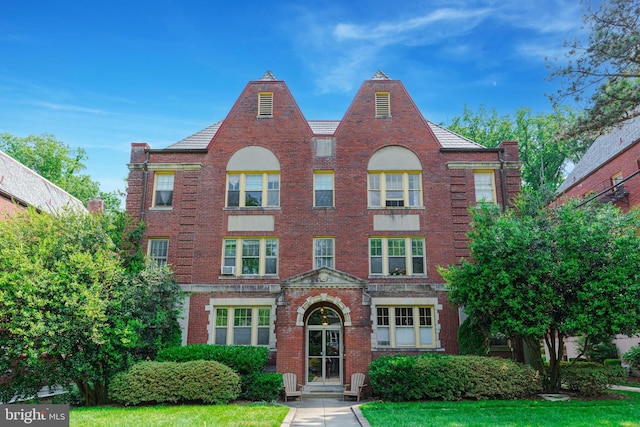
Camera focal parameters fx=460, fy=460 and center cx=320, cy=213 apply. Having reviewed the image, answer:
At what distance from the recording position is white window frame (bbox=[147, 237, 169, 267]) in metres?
20.0

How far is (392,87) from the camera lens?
2166 cm

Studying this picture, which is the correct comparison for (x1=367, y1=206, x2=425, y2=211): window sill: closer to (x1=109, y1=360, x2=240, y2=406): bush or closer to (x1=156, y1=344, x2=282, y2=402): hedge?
(x1=156, y1=344, x2=282, y2=402): hedge

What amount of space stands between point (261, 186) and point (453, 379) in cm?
1126

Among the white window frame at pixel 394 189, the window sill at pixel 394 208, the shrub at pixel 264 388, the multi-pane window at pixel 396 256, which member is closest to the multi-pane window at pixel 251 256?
the multi-pane window at pixel 396 256

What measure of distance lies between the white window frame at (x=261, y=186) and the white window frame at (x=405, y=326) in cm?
650

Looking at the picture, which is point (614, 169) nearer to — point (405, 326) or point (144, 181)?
point (405, 326)

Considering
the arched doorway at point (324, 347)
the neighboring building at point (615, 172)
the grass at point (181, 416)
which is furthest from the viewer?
the neighboring building at point (615, 172)

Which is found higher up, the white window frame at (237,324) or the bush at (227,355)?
the white window frame at (237,324)

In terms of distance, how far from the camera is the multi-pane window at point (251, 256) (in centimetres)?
1966

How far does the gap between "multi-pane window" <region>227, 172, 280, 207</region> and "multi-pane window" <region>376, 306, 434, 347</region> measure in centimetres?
674

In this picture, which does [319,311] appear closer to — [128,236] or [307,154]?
[307,154]

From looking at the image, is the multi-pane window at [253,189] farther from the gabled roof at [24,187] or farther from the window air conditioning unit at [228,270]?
the gabled roof at [24,187]

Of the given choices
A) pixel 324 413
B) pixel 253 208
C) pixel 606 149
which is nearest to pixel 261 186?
pixel 253 208

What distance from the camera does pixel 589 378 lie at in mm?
14719
